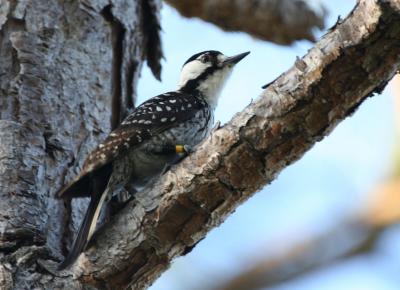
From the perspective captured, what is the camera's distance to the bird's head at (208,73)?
450cm

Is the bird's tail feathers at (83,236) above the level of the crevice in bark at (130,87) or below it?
below

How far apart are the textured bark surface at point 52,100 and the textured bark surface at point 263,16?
17.5 inches

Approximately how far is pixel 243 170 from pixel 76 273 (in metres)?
0.74

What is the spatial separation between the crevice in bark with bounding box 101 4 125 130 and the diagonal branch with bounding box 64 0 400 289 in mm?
1469

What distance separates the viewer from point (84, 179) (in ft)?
10.8

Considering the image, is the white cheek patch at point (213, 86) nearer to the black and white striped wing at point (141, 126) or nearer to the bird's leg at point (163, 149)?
the black and white striped wing at point (141, 126)

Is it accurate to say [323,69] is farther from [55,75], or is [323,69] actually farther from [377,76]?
[55,75]

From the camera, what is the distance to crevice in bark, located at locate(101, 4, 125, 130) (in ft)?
14.0

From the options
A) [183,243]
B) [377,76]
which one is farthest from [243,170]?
[377,76]

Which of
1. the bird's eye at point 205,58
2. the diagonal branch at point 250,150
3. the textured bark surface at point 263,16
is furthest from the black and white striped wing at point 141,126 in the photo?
the textured bark surface at point 263,16

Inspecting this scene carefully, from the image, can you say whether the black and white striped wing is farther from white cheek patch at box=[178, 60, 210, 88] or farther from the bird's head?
white cheek patch at box=[178, 60, 210, 88]

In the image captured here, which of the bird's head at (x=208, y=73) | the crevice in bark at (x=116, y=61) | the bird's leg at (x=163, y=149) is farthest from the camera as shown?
the bird's head at (x=208, y=73)

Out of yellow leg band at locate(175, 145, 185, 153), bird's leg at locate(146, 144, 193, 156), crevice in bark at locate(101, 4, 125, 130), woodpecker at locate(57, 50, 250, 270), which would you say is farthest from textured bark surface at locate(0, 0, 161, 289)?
yellow leg band at locate(175, 145, 185, 153)

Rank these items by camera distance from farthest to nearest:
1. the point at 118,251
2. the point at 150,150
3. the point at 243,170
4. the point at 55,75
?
the point at 55,75, the point at 150,150, the point at 118,251, the point at 243,170
